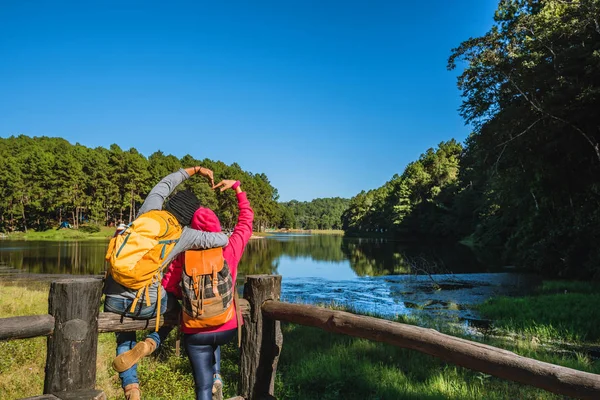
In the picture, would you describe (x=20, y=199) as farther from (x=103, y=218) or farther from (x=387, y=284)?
(x=387, y=284)

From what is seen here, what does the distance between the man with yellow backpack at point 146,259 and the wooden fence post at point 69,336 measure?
208 millimetres

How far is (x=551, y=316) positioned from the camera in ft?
34.6

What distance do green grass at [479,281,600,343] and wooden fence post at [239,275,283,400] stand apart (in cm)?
757

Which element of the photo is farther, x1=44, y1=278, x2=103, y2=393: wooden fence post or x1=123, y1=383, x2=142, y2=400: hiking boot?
x1=123, y1=383, x2=142, y2=400: hiking boot

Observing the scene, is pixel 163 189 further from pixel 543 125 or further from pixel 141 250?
pixel 543 125

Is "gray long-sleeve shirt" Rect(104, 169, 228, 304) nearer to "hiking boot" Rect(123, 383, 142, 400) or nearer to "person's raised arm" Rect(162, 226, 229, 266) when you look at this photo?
"person's raised arm" Rect(162, 226, 229, 266)

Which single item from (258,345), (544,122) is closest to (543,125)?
(544,122)

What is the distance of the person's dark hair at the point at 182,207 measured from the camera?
3205 mm

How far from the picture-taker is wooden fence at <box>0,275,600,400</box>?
2.28 metres

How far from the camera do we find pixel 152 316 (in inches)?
126

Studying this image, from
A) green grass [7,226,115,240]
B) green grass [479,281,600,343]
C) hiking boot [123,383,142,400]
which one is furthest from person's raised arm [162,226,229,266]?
green grass [7,226,115,240]

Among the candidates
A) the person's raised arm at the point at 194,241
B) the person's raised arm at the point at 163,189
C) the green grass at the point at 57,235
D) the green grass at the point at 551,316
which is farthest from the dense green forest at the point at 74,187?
the person's raised arm at the point at 194,241

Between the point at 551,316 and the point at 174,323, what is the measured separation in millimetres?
10406

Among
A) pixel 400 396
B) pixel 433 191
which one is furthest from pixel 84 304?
pixel 433 191
